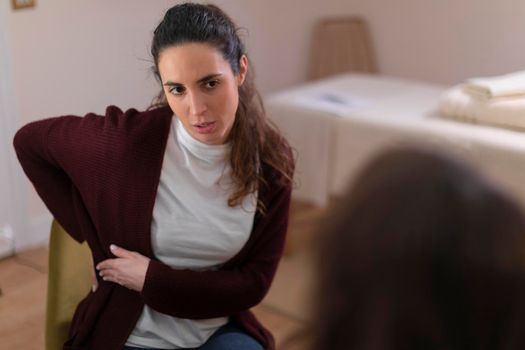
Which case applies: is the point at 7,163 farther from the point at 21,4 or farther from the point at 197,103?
the point at 197,103

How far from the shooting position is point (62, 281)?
1408 millimetres

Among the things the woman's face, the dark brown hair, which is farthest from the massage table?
the woman's face

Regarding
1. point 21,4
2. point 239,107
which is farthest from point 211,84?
point 21,4

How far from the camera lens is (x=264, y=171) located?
1433mm

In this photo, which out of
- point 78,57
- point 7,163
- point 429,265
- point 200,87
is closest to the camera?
point 429,265

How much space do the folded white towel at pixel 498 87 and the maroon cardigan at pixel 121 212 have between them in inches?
45.1

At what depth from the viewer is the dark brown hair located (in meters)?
1.27

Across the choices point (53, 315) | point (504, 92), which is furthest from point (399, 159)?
point (504, 92)

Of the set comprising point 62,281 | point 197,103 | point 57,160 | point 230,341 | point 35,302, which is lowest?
point 35,302

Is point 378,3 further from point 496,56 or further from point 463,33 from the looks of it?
point 496,56

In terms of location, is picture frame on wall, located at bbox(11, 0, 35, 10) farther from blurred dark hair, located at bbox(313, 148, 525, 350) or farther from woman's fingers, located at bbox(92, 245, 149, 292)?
blurred dark hair, located at bbox(313, 148, 525, 350)

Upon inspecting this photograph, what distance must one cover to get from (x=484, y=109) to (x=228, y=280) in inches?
52.7

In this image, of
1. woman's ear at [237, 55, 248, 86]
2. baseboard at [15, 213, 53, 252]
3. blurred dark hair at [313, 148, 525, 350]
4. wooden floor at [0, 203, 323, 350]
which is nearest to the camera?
blurred dark hair at [313, 148, 525, 350]

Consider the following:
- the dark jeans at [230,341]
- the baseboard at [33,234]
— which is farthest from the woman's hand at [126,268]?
the baseboard at [33,234]
